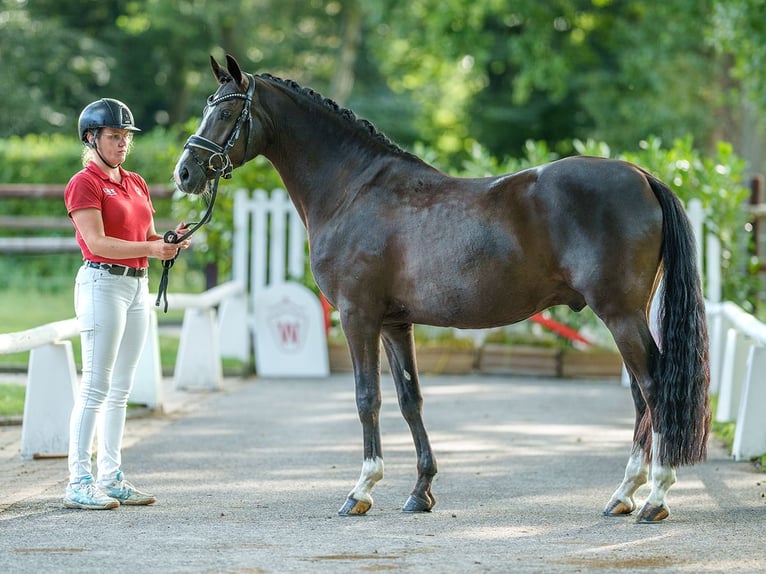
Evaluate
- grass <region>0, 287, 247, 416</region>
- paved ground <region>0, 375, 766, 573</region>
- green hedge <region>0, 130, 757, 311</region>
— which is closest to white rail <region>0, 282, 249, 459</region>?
paved ground <region>0, 375, 766, 573</region>

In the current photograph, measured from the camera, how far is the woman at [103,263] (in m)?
5.95

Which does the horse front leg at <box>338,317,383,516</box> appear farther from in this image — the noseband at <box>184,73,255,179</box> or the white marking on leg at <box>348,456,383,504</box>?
the noseband at <box>184,73,255,179</box>

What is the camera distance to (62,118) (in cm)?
3198

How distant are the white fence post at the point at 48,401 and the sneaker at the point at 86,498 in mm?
1528

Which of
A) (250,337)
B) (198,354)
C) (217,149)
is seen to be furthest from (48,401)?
(250,337)

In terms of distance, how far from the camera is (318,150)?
6.43 metres

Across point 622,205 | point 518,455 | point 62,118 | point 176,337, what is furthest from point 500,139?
point 622,205

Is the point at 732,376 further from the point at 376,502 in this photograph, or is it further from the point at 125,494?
the point at 125,494

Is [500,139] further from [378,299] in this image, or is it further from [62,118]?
[378,299]

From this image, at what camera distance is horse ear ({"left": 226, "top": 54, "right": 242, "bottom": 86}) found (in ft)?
19.7

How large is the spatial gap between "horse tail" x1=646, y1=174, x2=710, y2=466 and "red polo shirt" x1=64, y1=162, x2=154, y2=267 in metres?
2.67

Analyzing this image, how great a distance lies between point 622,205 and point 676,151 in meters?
7.56

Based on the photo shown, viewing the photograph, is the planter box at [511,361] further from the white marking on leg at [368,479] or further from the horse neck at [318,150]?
the white marking on leg at [368,479]

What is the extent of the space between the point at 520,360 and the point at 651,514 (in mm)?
7197
